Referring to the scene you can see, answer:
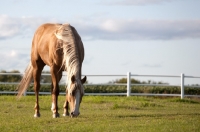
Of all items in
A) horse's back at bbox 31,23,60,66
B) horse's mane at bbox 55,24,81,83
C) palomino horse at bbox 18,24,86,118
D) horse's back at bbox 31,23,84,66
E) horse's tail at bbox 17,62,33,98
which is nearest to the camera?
palomino horse at bbox 18,24,86,118

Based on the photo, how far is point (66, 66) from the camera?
1161 cm

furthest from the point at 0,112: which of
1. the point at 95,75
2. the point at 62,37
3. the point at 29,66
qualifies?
the point at 95,75

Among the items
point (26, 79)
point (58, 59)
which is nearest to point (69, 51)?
point (58, 59)

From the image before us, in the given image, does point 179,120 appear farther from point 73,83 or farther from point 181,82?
point 181,82

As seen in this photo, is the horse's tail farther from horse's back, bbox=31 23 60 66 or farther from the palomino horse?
horse's back, bbox=31 23 60 66

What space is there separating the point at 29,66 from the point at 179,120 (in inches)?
183

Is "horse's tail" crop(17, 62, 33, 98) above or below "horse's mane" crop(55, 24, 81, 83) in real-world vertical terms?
below

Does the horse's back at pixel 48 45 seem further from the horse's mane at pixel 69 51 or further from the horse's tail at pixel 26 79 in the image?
the horse's tail at pixel 26 79

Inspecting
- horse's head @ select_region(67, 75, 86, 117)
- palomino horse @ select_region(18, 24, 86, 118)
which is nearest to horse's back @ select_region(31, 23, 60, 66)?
palomino horse @ select_region(18, 24, 86, 118)

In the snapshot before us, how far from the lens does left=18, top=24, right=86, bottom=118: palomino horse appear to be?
1102 centimetres

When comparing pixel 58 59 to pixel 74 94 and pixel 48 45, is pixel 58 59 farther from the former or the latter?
pixel 74 94

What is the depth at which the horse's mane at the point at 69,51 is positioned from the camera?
37.2 feet

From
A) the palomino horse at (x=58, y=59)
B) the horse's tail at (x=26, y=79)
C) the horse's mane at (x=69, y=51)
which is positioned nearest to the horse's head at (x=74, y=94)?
the palomino horse at (x=58, y=59)

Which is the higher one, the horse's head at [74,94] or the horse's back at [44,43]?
the horse's back at [44,43]
